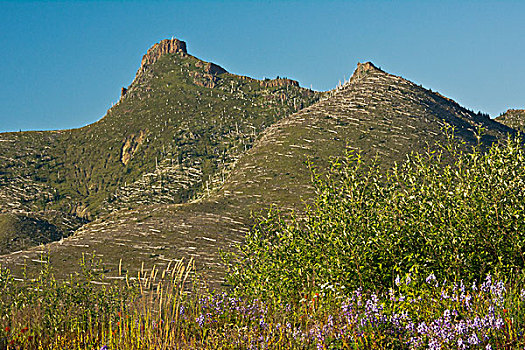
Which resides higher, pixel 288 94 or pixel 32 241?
pixel 288 94

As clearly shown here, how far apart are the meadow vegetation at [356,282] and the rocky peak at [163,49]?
120m

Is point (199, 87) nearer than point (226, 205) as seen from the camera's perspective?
No

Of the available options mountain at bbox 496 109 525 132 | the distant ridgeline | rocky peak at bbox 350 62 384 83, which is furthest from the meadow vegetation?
mountain at bbox 496 109 525 132

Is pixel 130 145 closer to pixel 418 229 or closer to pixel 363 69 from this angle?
pixel 363 69

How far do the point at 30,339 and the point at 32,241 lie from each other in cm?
4451

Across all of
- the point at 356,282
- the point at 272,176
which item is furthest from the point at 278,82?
the point at 356,282

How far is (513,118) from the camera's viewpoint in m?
62.6

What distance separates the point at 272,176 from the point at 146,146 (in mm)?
56336

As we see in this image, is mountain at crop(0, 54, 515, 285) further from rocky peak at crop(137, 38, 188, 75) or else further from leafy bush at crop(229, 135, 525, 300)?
rocky peak at crop(137, 38, 188, 75)

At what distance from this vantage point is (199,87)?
322 feet

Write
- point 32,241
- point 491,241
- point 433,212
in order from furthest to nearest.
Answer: point 32,241
point 433,212
point 491,241

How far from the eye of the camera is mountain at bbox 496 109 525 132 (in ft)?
192

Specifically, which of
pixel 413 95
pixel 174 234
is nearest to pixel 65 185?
pixel 413 95

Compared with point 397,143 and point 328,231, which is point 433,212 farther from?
point 397,143
